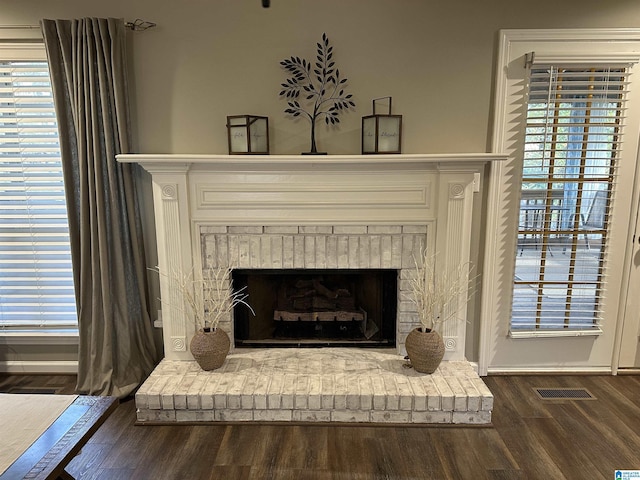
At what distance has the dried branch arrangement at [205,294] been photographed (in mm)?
2733

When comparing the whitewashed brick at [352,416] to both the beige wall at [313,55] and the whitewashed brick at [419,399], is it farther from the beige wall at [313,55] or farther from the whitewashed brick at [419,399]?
the beige wall at [313,55]

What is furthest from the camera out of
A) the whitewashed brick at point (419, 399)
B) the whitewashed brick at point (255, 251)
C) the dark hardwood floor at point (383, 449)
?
the whitewashed brick at point (255, 251)

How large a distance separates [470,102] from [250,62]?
1424mm

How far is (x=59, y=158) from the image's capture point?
9.19 ft

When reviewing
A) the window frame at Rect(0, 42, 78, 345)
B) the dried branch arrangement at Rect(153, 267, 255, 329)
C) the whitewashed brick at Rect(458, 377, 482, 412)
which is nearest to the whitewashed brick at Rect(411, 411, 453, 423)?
the whitewashed brick at Rect(458, 377, 482, 412)

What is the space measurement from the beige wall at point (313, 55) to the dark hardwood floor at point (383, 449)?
67.7 inches

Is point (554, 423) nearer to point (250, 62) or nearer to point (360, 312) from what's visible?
point (360, 312)

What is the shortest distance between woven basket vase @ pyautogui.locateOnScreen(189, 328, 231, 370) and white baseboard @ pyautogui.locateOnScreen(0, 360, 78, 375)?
1089 millimetres

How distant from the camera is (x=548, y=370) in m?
3.10

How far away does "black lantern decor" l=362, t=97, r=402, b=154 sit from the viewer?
103 inches

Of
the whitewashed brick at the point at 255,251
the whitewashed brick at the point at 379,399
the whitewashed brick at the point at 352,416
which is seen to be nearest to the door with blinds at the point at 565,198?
the whitewashed brick at the point at 379,399

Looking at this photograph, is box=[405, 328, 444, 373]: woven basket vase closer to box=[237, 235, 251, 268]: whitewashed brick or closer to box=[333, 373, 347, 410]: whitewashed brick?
box=[333, 373, 347, 410]: whitewashed brick

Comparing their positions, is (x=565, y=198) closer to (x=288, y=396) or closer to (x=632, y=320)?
(x=632, y=320)

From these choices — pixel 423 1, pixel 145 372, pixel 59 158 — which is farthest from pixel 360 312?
pixel 59 158
